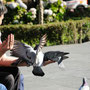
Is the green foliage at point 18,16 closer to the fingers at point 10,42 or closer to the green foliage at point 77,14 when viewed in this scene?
the green foliage at point 77,14

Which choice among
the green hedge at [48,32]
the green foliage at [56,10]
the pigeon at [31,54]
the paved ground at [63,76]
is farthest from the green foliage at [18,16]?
the pigeon at [31,54]

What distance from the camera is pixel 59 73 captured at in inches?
286

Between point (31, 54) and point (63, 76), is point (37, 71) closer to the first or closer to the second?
point (31, 54)

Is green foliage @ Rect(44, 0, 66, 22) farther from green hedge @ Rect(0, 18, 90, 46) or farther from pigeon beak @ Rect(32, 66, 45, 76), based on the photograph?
pigeon beak @ Rect(32, 66, 45, 76)

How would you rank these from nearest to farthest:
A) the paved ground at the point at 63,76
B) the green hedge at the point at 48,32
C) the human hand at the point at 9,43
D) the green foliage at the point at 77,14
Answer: the human hand at the point at 9,43, the paved ground at the point at 63,76, the green hedge at the point at 48,32, the green foliage at the point at 77,14

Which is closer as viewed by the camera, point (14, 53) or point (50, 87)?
point (14, 53)

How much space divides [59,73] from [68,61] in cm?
137

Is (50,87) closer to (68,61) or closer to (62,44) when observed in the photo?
(68,61)

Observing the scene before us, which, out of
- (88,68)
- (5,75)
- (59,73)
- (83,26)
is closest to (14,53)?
(5,75)

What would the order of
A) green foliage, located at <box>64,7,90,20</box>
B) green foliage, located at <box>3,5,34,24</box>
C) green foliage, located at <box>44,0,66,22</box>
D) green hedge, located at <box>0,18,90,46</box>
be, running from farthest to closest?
green foliage, located at <box>64,7,90,20</box>, green foliage, located at <box>44,0,66,22</box>, green foliage, located at <box>3,5,34,24</box>, green hedge, located at <box>0,18,90,46</box>

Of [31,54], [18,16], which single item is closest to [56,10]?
[18,16]

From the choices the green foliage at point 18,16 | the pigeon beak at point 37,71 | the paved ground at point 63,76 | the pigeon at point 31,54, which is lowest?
the paved ground at point 63,76

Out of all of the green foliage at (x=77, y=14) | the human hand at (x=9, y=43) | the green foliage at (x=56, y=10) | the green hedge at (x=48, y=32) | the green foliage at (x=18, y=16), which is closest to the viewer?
the human hand at (x=9, y=43)

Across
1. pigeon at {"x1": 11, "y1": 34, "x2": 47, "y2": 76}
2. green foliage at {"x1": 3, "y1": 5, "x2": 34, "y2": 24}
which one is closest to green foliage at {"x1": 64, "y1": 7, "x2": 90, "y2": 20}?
green foliage at {"x1": 3, "y1": 5, "x2": 34, "y2": 24}
